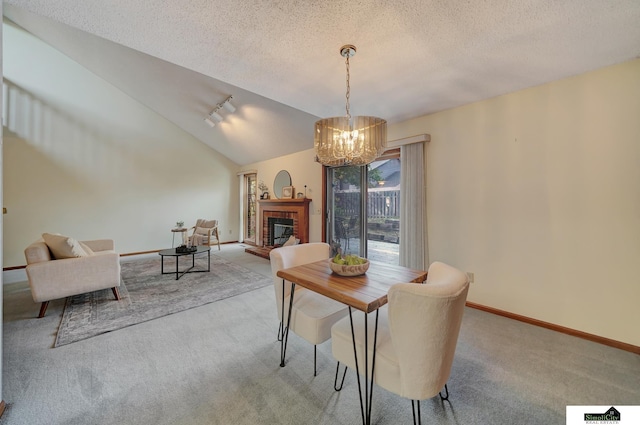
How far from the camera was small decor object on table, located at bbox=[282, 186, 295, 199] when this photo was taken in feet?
17.8

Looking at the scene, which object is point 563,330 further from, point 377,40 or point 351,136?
point 377,40

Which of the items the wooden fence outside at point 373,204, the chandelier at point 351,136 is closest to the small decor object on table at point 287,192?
the wooden fence outside at point 373,204

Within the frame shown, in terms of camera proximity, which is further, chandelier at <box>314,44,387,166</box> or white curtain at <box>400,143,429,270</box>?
white curtain at <box>400,143,429,270</box>

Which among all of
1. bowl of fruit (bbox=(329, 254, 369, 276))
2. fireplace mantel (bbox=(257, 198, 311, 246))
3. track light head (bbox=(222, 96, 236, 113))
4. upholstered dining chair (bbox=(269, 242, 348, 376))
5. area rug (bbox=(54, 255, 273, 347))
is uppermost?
track light head (bbox=(222, 96, 236, 113))

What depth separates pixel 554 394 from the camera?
1575mm

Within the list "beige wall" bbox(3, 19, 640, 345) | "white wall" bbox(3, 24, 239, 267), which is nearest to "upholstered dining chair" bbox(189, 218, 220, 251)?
"white wall" bbox(3, 24, 239, 267)

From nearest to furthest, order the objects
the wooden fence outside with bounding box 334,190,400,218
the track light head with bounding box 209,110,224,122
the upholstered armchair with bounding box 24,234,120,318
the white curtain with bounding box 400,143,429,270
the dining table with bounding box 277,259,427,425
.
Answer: the dining table with bounding box 277,259,427,425
the upholstered armchair with bounding box 24,234,120,318
the white curtain with bounding box 400,143,429,270
the wooden fence outside with bounding box 334,190,400,218
the track light head with bounding box 209,110,224,122

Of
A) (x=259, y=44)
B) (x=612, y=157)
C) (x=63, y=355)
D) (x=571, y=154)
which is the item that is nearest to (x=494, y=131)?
(x=571, y=154)

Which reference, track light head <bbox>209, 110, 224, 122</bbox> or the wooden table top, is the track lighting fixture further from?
the wooden table top

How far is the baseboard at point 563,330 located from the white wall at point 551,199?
0.15 ft

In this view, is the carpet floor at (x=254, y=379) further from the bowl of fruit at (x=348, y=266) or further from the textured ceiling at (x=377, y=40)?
the textured ceiling at (x=377, y=40)

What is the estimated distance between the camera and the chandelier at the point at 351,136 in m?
1.93

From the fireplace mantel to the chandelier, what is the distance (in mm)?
3012

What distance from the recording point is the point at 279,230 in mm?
5926
